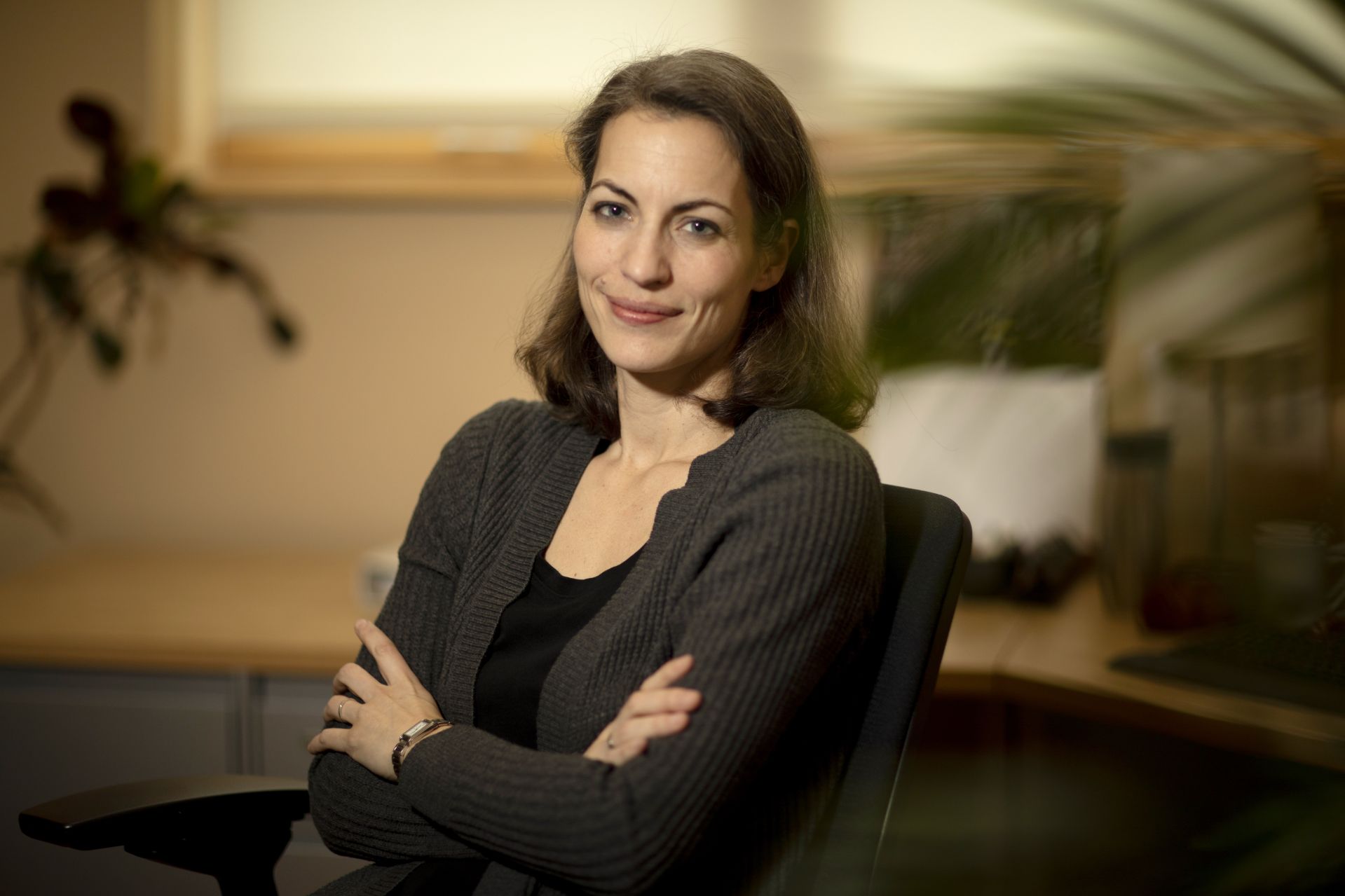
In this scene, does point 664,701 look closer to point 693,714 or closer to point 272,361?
point 693,714

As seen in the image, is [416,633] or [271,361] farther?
[271,361]

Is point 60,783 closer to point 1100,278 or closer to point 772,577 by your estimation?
point 772,577

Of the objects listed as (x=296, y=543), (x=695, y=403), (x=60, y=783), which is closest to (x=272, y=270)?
(x=296, y=543)

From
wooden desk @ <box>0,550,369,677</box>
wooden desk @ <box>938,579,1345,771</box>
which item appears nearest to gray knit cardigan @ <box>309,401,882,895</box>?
wooden desk @ <box>938,579,1345,771</box>

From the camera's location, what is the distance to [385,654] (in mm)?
1216

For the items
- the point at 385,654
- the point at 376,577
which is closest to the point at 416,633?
the point at 385,654

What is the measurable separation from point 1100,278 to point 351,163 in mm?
2156

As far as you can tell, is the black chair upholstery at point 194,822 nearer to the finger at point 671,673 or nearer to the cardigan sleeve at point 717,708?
the cardigan sleeve at point 717,708

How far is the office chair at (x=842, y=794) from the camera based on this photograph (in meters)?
0.97

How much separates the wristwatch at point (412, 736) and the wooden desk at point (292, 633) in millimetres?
571

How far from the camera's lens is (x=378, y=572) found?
6.17 ft

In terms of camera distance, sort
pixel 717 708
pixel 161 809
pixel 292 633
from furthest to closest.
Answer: pixel 292 633 → pixel 161 809 → pixel 717 708

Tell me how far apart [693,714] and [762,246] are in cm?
52

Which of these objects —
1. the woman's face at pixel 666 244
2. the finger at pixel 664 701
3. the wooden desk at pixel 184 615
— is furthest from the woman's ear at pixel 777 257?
the wooden desk at pixel 184 615
